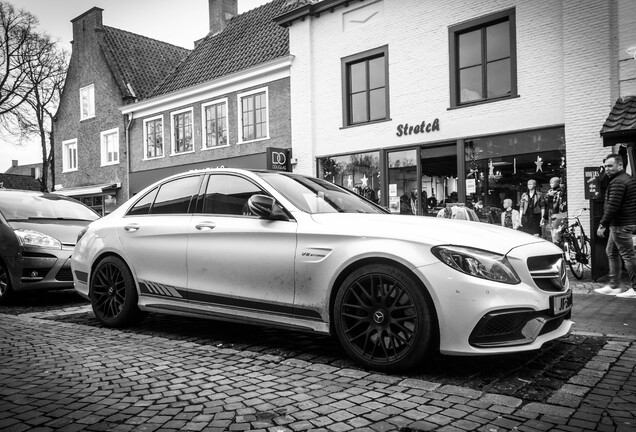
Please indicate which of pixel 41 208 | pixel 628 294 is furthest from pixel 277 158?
pixel 628 294

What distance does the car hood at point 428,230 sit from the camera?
3576 millimetres

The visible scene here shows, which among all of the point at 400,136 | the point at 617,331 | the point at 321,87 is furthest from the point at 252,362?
the point at 321,87

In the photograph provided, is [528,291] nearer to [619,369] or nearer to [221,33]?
[619,369]

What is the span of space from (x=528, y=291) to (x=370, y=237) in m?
1.13

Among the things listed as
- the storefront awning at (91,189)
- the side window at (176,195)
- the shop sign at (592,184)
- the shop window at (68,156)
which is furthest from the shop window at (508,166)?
the shop window at (68,156)

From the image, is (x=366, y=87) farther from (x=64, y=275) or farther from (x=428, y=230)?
(x=428, y=230)

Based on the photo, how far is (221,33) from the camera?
2275 cm

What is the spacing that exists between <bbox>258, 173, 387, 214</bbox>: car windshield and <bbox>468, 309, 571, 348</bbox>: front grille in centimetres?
159

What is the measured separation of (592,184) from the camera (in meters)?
9.54

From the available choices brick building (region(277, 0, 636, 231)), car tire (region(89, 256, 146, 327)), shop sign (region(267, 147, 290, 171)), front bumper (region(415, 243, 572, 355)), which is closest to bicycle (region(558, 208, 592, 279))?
brick building (region(277, 0, 636, 231))

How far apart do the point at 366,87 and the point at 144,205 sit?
10730mm

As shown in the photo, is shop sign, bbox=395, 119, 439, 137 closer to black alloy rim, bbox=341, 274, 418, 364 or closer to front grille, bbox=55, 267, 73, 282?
front grille, bbox=55, 267, 73, 282

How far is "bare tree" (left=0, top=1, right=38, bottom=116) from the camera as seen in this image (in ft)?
90.2

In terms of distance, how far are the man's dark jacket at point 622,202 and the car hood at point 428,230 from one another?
4.23 meters
